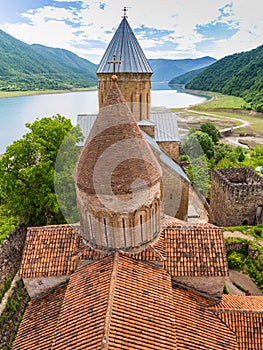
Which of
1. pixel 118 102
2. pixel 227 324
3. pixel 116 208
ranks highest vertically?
pixel 118 102

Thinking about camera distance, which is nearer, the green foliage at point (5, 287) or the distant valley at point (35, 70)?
the green foliage at point (5, 287)

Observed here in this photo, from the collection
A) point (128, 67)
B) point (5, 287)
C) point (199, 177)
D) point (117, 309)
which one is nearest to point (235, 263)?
point (117, 309)

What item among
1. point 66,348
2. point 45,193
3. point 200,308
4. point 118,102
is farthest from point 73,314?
point 45,193

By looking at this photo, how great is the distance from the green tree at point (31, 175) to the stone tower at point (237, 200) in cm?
905

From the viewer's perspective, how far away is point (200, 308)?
6.79 m

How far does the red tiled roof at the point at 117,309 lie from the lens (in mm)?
4949

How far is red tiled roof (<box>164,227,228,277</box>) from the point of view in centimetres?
698

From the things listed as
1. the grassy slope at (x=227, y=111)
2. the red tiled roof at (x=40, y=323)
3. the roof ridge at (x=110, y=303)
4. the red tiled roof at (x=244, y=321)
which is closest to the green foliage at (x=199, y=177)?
the red tiled roof at (x=244, y=321)

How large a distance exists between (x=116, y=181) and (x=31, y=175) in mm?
7105

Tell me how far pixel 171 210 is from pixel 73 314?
9.07 meters

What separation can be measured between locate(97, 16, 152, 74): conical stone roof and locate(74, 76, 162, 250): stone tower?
8.65 m

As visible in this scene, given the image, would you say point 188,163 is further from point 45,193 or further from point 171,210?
point 45,193

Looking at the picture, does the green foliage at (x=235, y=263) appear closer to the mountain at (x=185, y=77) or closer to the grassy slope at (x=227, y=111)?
the grassy slope at (x=227, y=111)

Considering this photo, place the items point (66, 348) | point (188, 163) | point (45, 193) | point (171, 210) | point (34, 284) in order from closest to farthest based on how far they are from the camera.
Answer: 1. point (66, 348)
2. point (34, 284)
3. point (45, 193)
4. point (171, 210)
5. point (188, 163)
